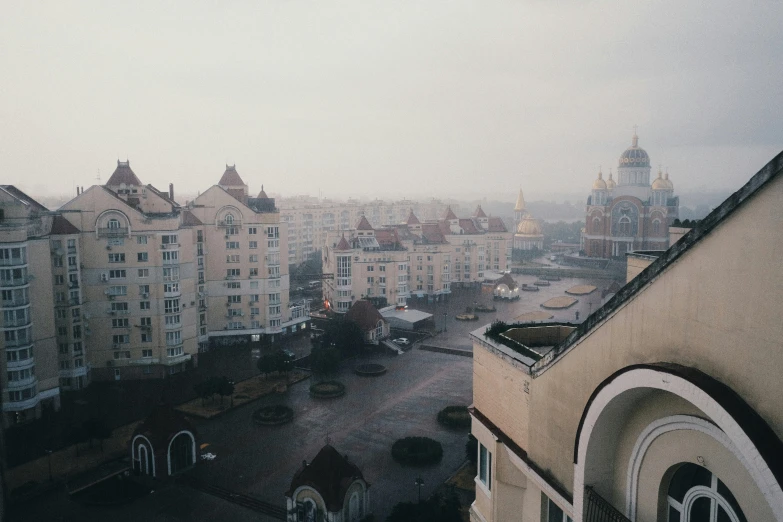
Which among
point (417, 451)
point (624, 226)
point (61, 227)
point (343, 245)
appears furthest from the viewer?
point (624, 226)

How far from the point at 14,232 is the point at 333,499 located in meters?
16.1

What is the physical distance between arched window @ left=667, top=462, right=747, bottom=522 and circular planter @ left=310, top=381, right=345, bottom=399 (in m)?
22.0

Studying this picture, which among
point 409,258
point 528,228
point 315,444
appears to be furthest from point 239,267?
point 528,228

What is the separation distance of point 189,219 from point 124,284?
5901mm

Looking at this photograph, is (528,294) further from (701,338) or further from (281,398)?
(701,338)

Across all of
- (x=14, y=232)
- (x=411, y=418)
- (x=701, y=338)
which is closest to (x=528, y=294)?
(x=411, y=418)

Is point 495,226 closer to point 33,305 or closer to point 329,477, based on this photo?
point 33,305

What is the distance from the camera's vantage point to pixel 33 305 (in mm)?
22438

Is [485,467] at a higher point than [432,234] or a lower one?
lower

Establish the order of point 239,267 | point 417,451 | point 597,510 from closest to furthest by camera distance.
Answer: point 597,510
point 417,451
point 239,267

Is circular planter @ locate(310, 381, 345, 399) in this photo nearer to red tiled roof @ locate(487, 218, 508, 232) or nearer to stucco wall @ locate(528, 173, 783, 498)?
stucco wall @ locate(528, 173, 783, 498)

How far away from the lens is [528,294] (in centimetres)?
5378

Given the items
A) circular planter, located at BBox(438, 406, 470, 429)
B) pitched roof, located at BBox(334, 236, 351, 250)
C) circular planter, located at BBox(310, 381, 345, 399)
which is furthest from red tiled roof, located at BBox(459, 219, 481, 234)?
circular planter, located at BBox(438, 406, 470, 429)

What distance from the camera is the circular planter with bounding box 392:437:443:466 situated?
63.3ft
